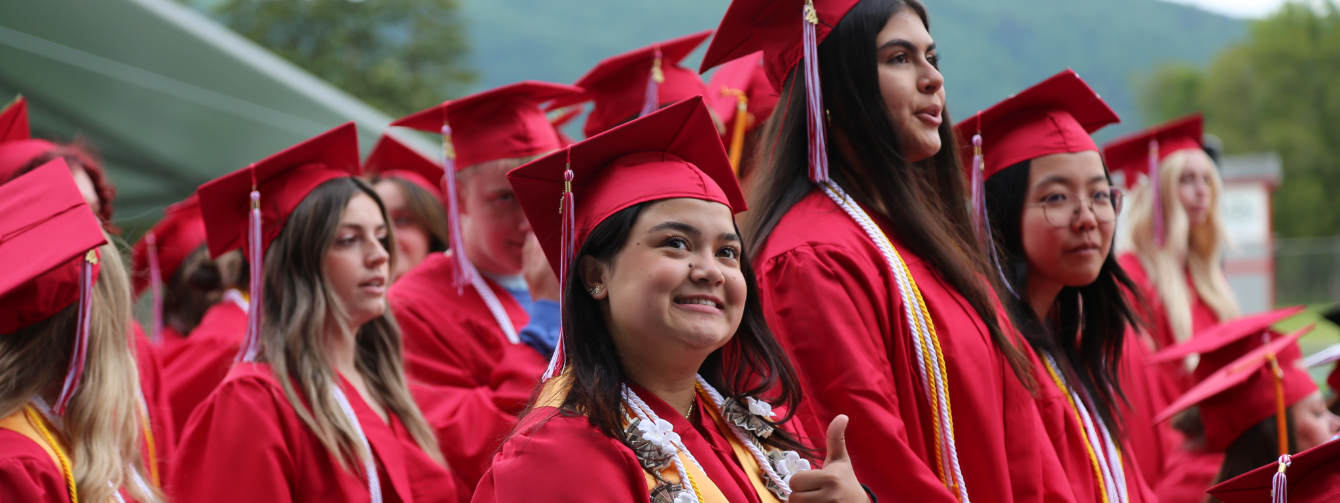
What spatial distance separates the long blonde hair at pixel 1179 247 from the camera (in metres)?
5.18

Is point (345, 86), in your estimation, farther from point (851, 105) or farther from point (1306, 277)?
point (851, 105)

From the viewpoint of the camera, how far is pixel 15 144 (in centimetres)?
349

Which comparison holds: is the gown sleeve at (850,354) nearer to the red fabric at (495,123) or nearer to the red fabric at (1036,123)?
the red fabric at (1036,123)

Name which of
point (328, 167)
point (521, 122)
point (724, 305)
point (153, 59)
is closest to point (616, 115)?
point (521, 122)

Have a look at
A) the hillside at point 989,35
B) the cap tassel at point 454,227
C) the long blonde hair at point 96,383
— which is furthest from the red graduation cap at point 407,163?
the hillside at point 989,35

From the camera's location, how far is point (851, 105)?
8.00 ft

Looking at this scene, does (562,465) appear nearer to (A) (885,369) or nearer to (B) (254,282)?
(A) (885,369)

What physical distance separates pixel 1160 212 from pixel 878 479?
367 cm

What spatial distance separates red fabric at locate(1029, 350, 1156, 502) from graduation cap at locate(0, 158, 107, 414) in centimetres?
216

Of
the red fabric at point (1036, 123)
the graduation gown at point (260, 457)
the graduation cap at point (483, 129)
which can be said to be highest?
the graduation cap at point (483, 129)

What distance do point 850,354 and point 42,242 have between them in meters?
1.74

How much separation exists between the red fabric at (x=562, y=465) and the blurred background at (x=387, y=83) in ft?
4.38

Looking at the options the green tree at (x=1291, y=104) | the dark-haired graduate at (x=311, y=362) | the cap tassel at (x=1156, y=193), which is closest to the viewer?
the dark-haired graduate at (x=311, y=362)

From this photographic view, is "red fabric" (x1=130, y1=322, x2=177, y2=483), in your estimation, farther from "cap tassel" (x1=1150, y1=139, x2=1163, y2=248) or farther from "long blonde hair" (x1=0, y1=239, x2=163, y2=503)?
"cap tassel" (x1=1150, y1=139, x2=1163, y2=248)
